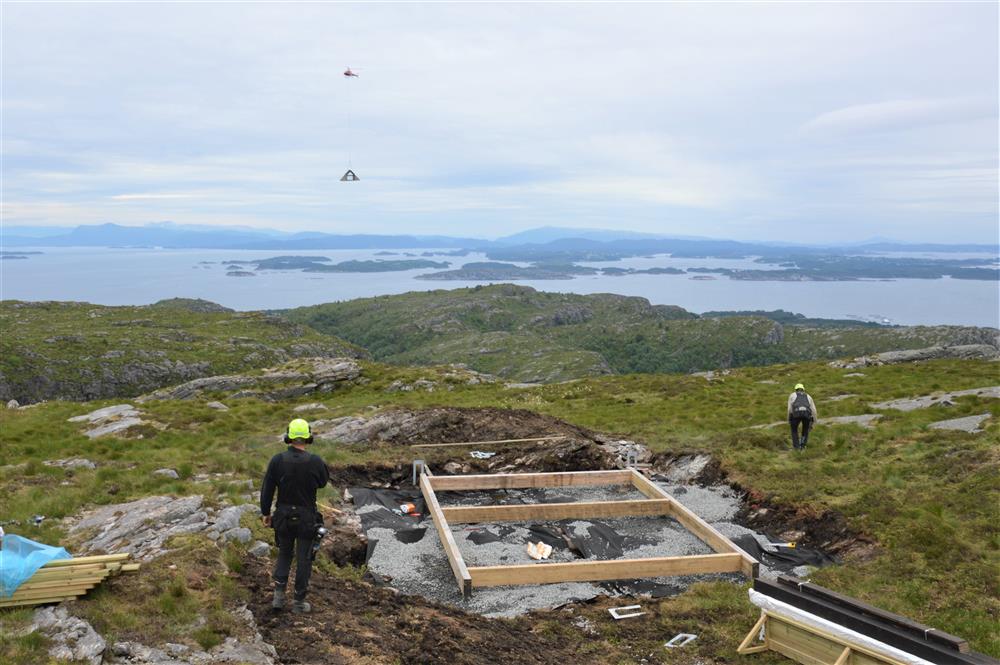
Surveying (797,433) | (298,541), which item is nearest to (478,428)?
(797,433)

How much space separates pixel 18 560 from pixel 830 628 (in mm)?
9361

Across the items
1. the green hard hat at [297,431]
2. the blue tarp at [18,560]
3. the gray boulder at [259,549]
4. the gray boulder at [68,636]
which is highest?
the green hard hat at [297,431]

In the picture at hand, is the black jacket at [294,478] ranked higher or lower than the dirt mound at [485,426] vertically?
higher

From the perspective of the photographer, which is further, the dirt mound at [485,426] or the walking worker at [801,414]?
the dirt mound at [485,426]

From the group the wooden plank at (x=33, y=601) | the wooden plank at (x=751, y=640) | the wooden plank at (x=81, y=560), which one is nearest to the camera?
the wooden plank at (x=33, y=601)

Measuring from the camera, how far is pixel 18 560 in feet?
22.5

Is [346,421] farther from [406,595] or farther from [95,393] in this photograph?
[95,393]

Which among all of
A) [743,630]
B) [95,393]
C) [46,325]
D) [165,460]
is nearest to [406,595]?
[743,630]

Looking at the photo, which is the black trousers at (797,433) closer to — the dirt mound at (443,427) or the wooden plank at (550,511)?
the wooden plank at (550,511)

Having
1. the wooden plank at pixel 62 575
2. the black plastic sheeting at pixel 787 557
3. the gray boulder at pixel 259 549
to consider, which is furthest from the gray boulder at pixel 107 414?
the black plastic sheeting at pixel 787 557

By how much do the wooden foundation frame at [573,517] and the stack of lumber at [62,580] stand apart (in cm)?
489

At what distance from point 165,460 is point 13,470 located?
3.03 metres

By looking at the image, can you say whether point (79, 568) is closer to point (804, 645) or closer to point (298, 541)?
point (298, 541)

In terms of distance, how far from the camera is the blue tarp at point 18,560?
6.65 meters
